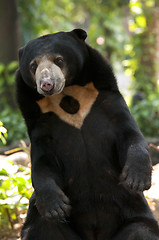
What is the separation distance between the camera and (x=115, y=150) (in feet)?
9.91

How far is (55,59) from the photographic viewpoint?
9.89 ft

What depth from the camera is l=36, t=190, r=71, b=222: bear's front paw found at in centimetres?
279

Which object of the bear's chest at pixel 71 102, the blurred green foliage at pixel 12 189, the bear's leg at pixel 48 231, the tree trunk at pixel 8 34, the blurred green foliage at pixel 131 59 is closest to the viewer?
the bear's leg at pixel 48 231

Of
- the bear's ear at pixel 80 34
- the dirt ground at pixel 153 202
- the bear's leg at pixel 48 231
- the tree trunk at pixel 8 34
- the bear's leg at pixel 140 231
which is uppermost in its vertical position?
the tree trunk at pixel 8 34

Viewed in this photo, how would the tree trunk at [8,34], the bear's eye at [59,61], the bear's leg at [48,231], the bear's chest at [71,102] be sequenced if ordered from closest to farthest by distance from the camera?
the bear's leg at [48,231]
the bear's eye at [59,61]
the bear's chest at [71,102]
the tree trunk at [8,34]

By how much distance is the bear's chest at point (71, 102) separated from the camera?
3.12 meters

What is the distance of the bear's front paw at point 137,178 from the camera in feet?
8.99

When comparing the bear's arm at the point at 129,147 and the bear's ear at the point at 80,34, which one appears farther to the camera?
the bear's ear at the point at 80,34

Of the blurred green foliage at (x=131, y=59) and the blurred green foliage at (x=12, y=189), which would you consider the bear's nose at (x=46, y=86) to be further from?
the blurred green foliage at (x=131, y=59)

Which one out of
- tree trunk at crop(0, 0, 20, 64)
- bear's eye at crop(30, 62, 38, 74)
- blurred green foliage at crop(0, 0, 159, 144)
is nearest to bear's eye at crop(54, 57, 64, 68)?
bear's eye at crop(30, 62, 38, 74)

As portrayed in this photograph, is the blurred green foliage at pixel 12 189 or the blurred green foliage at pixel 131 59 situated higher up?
the blurred green foliage at pixel 131 59

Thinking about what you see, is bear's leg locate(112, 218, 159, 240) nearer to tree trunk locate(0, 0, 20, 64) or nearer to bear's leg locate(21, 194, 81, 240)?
bear's leg locate(21, 194, 81, 240)

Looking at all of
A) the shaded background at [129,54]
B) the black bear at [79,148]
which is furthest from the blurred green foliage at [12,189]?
the shaded background at [129,54]

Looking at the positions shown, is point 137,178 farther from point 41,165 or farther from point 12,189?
point 12,189
